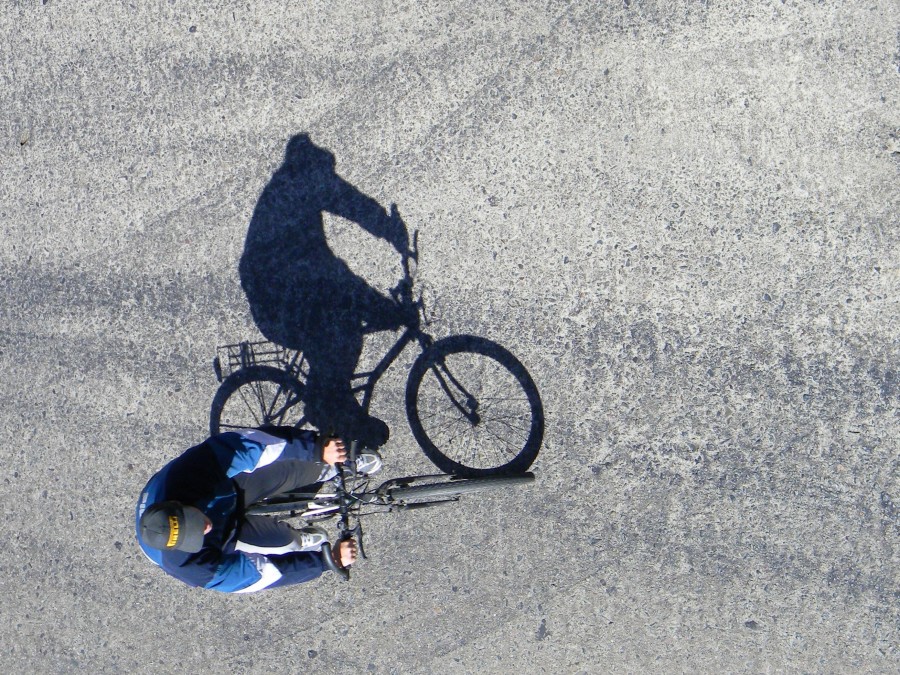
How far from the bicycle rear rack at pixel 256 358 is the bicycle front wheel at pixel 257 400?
39 mm

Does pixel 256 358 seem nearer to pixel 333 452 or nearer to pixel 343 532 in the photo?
pixel 333 452

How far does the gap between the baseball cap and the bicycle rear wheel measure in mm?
1400

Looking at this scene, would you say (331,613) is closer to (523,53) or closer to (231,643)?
(231,643)

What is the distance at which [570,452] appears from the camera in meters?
5.09

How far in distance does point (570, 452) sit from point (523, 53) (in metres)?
2.88

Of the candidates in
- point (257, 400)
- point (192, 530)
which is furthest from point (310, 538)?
point (192, 530)

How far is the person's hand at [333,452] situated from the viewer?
461 centimetres

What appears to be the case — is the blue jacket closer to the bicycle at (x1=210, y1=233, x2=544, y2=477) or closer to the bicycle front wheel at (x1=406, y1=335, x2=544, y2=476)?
the bicycle at (x1=210, y1=233, x2=544, y2=477)

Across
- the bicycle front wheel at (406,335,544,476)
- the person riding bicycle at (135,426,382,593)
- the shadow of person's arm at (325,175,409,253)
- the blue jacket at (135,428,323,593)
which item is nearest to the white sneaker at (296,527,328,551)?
the person riding bicycle at (135,426,382,593)

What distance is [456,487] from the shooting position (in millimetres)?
4926

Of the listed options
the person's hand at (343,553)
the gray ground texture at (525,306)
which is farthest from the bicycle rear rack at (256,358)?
the person's hand at (343,553)

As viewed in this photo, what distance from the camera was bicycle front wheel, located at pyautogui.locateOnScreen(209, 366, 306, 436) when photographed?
213 inches

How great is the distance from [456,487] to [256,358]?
184 cm

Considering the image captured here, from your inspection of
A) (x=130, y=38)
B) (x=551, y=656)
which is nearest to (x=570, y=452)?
(x=551, y=656)
